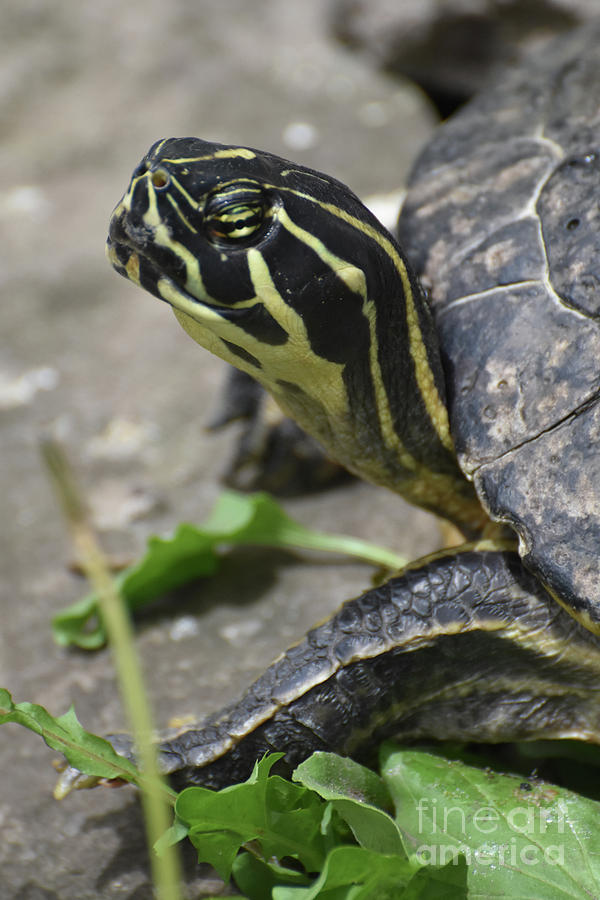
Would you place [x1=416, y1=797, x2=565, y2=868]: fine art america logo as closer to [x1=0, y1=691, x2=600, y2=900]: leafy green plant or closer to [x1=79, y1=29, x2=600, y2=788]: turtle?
[x1=0, y1=691, x2=600, y2=900]: leafy green plant

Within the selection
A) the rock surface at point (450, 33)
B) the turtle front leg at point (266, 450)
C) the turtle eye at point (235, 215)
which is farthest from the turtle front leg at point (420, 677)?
the rock surface at point (450, 33)

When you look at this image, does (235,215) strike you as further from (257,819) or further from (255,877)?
(255,877)

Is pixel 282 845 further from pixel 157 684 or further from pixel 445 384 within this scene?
pixel 445 384

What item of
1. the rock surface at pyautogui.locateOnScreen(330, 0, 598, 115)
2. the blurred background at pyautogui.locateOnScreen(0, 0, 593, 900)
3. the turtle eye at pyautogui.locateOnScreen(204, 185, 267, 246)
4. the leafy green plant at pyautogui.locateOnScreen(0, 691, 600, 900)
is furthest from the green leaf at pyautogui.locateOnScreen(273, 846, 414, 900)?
the rock surface at pyautogui.locateOnScreen(330, 0, 598, 115)

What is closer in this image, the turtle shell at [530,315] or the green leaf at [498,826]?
the green leaf at [498,826]

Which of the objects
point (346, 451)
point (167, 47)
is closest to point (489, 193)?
point (346, 451)

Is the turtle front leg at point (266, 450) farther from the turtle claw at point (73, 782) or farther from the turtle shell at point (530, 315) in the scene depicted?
the turtle claw at point (73, 782)

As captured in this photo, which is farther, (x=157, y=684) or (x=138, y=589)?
(x=138, y=589)

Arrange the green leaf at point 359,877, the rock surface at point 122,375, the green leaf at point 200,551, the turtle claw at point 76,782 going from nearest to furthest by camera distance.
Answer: the green leaf at point 359,877 < the turtle claw at point 76,782 < the rock surface at point 122,375 < the green leaf at point 200,551
